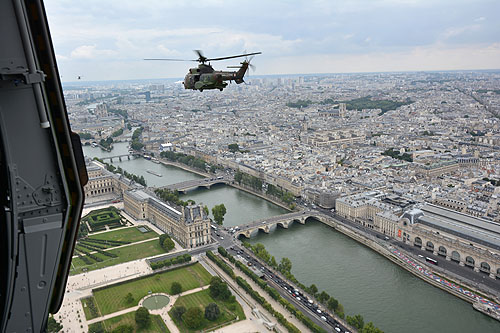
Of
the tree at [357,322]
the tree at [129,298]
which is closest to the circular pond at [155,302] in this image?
the tree at [129,298]

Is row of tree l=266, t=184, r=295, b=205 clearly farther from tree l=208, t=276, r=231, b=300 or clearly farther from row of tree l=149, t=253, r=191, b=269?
tree l=208, t=276, r=231, b=300

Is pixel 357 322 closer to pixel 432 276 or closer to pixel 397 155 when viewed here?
pixel 432 276

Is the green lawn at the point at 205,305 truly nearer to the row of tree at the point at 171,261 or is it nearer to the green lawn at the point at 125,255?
the row of tree at the point at 171,261

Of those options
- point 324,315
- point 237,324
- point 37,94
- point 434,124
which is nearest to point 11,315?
point 37,94

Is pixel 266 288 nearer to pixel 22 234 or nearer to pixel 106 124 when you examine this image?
pixel 22 234

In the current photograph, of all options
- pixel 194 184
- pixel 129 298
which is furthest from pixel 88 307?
pixel 194 184

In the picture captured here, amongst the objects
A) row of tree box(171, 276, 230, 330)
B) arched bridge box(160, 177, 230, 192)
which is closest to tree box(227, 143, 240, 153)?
arched bridge box(160, 177, 230, 192)
